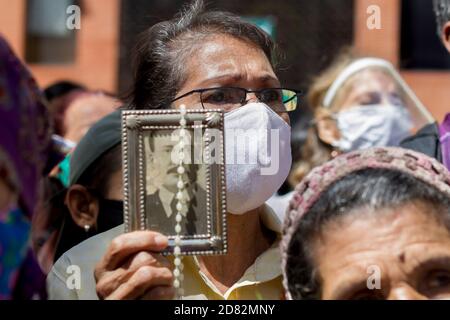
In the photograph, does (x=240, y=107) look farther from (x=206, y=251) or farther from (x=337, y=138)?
(x=337, y=138)

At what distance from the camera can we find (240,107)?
2113 mm

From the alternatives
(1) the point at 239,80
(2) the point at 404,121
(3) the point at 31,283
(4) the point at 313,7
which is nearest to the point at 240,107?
A: (1) the point at 239,80

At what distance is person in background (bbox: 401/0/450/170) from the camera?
258cm

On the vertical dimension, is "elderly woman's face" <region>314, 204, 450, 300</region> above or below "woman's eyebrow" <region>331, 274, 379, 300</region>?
above

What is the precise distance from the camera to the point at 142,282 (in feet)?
5.82

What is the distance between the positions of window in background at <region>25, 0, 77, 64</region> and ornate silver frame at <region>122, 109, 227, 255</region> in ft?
20.1

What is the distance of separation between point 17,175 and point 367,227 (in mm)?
1549

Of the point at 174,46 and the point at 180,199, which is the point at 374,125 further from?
the point at 180,199

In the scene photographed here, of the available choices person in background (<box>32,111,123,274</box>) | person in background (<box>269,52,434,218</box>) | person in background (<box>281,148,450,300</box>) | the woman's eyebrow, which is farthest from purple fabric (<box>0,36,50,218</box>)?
the woman's eyebrow

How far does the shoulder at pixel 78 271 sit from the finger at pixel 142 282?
22 centimetres

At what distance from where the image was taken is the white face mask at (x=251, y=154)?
2064 millimetres

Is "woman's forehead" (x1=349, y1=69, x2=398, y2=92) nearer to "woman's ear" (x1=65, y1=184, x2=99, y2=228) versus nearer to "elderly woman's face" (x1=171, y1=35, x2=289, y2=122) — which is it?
"woman's ear" (x1=65, y1=184, x2=99, y2=228)

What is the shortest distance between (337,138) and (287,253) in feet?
6.54

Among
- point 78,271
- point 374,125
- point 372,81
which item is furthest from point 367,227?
point 372,81
